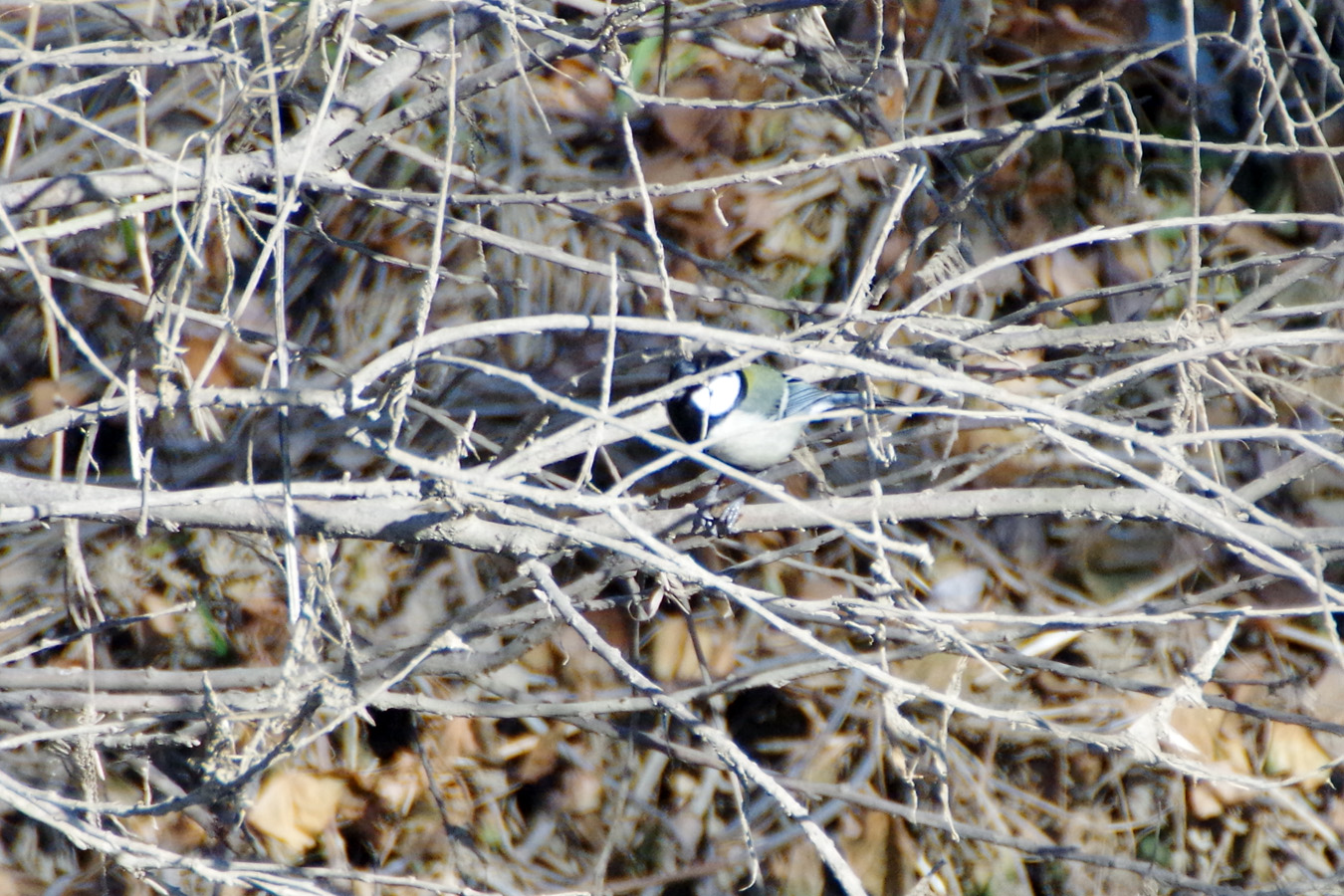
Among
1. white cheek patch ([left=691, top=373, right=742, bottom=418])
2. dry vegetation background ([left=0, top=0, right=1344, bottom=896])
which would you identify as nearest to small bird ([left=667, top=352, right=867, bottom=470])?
white cheek patch ([left=691, top=373, right=742, bottom=418])

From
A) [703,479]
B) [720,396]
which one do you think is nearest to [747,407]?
[720,396]

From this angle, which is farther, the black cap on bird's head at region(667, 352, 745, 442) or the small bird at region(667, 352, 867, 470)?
the black cap on bird's head at region(667, 352, 745, 442)

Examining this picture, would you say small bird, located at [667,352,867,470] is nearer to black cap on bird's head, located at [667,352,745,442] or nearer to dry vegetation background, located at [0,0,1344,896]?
black cap on bird's head, located at [667,352,745,442]

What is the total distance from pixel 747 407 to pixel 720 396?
11 centimetres

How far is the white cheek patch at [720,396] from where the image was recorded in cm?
304

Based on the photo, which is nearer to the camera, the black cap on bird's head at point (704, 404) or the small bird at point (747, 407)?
the small bird at point (747, 407)

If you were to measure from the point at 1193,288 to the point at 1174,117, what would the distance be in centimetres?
223

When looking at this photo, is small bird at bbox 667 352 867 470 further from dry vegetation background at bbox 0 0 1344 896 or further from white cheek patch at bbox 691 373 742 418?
dry vegetation background at bbox 0 0 1344 896

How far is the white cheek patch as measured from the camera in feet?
9.99

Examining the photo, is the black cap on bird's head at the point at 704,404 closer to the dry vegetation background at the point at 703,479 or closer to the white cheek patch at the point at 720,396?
the white cheek patch at the point at 720,396

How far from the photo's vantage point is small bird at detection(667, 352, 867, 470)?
280 centimetres

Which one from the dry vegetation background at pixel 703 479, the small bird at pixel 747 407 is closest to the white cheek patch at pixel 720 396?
the small bird at pixel 747 407

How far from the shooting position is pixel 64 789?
2.86 metres

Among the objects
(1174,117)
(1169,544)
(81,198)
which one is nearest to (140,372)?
(81,198)
